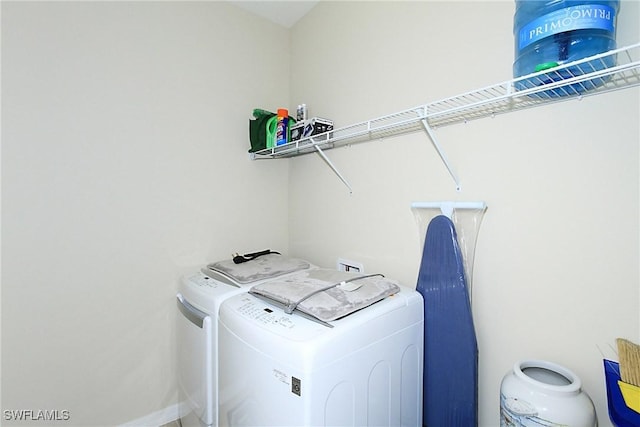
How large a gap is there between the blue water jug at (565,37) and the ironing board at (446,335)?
590 millimetres

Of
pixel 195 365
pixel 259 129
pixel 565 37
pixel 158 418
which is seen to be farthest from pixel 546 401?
pixel 158 418

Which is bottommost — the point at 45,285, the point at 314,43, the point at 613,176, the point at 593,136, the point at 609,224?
the point at 45,285

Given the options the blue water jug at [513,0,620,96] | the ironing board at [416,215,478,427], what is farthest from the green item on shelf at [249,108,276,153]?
the blue water jug at [513,0,620,96]

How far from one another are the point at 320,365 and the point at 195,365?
2.80 feet

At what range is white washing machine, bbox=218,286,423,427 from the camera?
0.91 meters

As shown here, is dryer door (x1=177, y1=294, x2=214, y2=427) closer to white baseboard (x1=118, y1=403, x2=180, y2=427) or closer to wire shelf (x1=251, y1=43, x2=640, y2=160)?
white baseboard (x1=118, y1=403, x2=180, y2=427)

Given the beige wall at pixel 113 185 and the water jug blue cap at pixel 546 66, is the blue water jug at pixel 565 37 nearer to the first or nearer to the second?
the water jug blue cap at pixel 546 66

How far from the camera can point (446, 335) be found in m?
1.22

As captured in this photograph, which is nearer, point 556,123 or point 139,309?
point 556,123

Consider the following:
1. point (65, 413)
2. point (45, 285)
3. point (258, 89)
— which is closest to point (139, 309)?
point (45, 285)

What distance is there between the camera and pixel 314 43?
210 centimetres

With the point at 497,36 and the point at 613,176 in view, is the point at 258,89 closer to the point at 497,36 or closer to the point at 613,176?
the point at 497,36

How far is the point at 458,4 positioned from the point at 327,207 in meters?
1.22

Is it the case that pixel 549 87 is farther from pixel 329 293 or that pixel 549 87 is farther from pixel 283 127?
pixel 283 127
